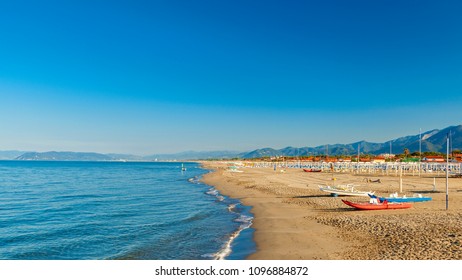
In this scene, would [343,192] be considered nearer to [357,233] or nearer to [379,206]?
[379,206]

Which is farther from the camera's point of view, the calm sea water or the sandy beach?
the calm sea water

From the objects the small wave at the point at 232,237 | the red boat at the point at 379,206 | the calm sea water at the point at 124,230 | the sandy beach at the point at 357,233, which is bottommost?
the calm sea water at the point at 124,230

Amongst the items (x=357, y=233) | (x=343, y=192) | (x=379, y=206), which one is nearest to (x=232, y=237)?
(x=357, y=233)

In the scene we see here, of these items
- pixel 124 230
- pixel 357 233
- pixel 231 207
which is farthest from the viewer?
pixel 231 207

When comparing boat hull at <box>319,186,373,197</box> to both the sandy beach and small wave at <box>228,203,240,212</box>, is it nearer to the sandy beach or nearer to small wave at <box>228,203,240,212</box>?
the sandy beach

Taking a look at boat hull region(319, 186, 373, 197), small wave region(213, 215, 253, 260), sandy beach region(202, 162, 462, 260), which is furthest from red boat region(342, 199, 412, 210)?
small wave region(213, 215, 253, 260)

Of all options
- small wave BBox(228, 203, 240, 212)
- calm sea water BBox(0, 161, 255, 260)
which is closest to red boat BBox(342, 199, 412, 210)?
calm sea water BBox(0, 161, 255, 260)

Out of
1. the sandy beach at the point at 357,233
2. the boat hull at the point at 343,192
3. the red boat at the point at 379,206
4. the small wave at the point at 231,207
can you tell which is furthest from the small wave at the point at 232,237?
the boat hull at the point at 343,192

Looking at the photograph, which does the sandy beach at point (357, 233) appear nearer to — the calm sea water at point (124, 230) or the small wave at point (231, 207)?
the calm sea water at point (124, 230)

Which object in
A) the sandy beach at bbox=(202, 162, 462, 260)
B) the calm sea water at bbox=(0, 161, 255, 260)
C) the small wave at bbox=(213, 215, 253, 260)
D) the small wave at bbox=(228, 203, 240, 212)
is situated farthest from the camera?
the small wave at bbox=(228, 203, 240, 212)

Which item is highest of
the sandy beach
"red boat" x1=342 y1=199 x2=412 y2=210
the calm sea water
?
"red boat" x1=342 y1=199 x2=412 y2=210

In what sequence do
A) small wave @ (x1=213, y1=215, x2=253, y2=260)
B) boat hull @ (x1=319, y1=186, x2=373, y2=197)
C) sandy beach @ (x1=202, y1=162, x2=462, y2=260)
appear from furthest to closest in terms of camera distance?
boat hull @ (x1=319, y1=186, x2=373, y2=197) → small wave @ (x1=213, y1=215, x2=253, y2=260) → sandy beach @ (x1=202, y1=162, x2=462, y2=260)

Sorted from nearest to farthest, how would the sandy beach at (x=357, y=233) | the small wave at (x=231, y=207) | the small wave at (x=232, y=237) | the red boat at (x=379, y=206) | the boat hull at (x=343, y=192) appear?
the sandy beach at (x=357, y=233)
the small wave at (x=232, y=237)
the red boat at (x=379, y=206)
the small wave at (x=231, y=207)
the boat hull at (x=343, y=192)

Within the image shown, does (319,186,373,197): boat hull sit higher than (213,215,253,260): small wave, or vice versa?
(319,186,373,197): boat hull
